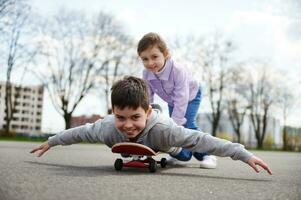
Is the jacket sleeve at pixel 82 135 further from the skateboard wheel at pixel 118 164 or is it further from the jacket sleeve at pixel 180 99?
the jacket sleeve at pixel 180 99

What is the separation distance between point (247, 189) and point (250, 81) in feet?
137

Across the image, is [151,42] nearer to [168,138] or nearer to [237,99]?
[168,138]

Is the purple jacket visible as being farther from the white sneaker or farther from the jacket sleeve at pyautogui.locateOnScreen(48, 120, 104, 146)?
the jacket sleeve at pyautogui.locateOnScreen(48, 120, 104, 146)

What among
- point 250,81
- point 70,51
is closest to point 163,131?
point 70,51

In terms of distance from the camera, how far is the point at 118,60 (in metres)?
33.9

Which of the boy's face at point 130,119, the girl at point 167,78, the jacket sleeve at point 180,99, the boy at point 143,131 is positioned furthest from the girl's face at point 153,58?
the boy's face at point 130,119

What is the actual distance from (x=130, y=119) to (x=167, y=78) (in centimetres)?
169

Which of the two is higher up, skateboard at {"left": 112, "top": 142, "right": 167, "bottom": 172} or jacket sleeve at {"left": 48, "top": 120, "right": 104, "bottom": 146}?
jacket sleeve at {"left": 48, "top": 120, "right": 104, "bottom": 146}

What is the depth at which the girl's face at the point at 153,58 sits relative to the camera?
496cm

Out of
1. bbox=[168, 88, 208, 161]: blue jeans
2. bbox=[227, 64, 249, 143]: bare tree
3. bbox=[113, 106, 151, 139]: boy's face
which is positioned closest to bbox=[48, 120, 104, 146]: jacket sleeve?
bbox=[113, 106, 151, 139]: boy's face

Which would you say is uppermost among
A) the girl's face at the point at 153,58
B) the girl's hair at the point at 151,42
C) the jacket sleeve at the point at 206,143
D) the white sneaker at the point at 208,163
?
the girl's hair at the point at 151,42

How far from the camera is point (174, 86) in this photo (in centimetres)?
509

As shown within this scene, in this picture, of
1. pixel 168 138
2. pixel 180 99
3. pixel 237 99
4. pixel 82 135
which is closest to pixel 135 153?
pixel 168 138

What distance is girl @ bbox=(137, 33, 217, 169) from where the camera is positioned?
4.95 meters
